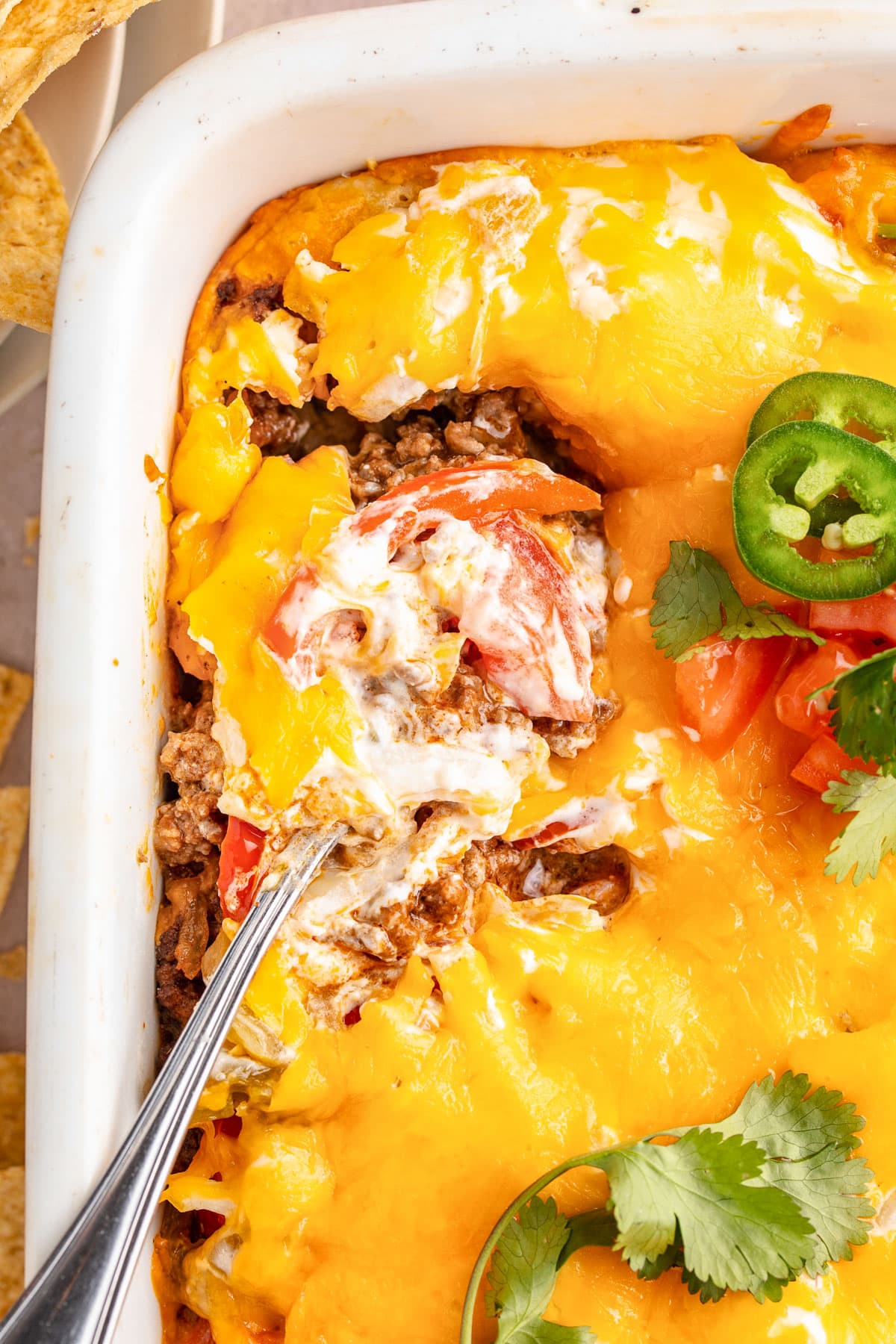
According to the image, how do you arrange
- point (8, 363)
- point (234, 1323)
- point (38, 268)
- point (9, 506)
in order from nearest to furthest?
point (234, 1323) < point (38, 268) < point (8, 363) < point (9, 506)

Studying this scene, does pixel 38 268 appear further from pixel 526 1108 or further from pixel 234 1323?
pixel 234 1323

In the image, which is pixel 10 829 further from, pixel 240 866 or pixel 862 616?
pixel 862 616

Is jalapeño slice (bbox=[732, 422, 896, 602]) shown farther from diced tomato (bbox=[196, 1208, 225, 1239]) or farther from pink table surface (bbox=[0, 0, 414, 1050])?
pink table surface (bbox=[0, 0, 414, 1050])

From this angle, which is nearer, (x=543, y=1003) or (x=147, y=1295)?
(x=543, y=1003)

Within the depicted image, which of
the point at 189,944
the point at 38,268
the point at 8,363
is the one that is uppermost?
the point at 38,268

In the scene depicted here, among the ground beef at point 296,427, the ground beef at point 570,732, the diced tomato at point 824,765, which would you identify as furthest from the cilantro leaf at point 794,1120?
the ground beef at point 296,427

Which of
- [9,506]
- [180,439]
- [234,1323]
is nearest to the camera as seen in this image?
Result: [234,1323]

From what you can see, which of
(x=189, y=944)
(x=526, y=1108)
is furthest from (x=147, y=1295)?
(x=526, y=1108)
